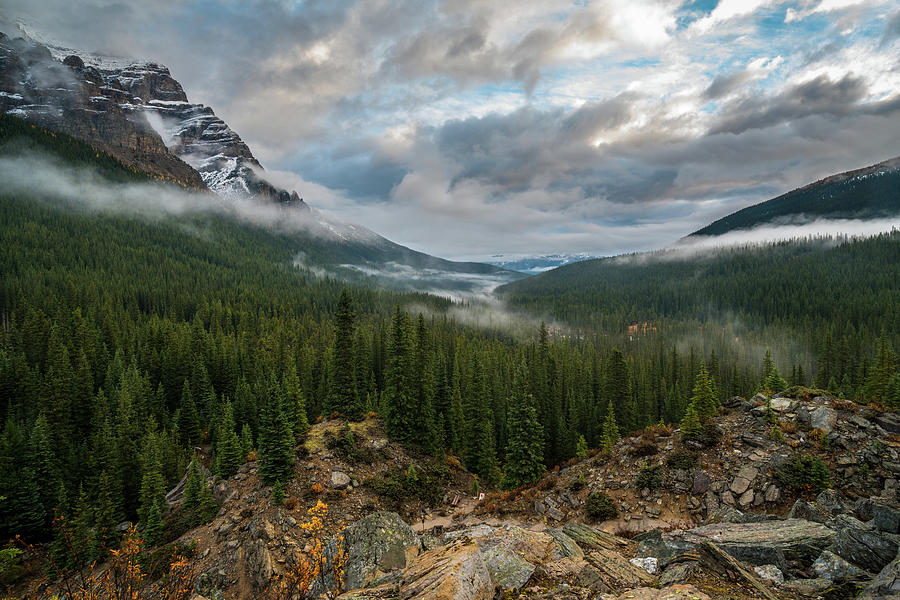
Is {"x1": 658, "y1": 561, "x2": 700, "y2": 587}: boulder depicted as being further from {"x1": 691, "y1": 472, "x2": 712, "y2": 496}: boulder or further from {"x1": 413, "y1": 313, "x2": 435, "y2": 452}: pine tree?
{"x1": 413, "y1": 313, "x2": 435, "y2": 452}: pine tree

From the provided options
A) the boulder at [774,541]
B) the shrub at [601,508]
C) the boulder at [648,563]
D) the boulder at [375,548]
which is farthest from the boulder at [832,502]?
the boulder at [375,548]

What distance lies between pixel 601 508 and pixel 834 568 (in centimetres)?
1186

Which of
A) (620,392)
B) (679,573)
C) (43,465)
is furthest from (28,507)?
(620,392)

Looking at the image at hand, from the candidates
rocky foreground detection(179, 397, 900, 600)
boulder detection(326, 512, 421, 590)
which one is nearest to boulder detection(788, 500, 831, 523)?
rocky foreground detection(179, 397, 900, 600)

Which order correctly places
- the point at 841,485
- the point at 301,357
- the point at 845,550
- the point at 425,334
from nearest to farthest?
the point at 845,550, the point at 841,485, the point at 425,334, the point at 301,357

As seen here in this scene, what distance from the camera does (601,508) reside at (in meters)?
22.0

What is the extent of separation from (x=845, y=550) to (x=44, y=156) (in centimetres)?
28564

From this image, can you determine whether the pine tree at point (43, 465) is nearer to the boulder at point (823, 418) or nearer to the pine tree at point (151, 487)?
the pine tree at point (151, 487)

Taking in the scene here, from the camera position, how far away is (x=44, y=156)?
181625mm

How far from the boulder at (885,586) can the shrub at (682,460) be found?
13523 millimetres

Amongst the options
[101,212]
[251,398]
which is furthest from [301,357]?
[101,212]

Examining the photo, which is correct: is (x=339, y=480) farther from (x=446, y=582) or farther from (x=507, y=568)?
(x=446, y=582)

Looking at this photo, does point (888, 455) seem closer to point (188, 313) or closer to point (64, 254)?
point (188, 313)

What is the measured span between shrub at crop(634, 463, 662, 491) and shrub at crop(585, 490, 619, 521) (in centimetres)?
221
